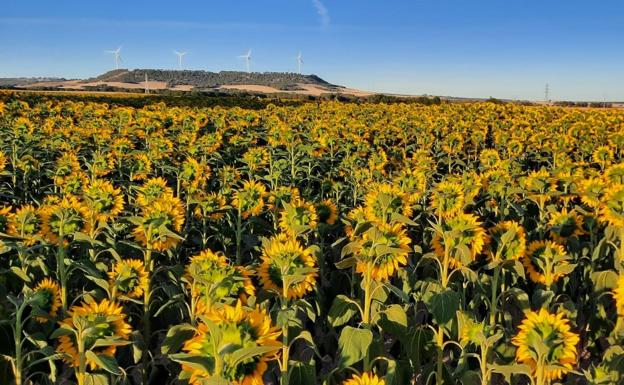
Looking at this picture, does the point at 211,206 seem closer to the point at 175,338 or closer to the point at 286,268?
the point at 286,268

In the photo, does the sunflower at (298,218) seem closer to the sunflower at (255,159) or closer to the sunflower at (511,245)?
the sunflower at (511,245)

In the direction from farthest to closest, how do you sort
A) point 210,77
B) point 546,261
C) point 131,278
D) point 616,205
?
point 210,77 < point 616,205 < point 546,261 < point 131,278

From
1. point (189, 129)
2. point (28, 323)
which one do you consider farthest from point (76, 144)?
point (28, 323)

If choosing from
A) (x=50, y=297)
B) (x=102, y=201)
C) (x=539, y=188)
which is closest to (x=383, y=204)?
(x=102, y=201)

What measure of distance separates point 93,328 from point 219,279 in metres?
0.65

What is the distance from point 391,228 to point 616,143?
11757mm

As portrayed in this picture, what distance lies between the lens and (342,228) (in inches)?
274

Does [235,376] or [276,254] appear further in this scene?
[276,254]

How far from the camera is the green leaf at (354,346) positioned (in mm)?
2713

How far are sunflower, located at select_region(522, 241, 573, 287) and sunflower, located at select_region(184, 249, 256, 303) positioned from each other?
93.6 inches

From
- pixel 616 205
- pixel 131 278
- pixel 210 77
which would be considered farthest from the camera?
pixel 210 77

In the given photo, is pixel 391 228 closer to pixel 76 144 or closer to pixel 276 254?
pixel 276 254

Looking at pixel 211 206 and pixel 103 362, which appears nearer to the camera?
pixel 103 362

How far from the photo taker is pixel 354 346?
2734 mm
